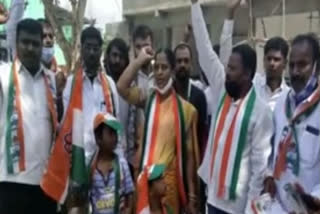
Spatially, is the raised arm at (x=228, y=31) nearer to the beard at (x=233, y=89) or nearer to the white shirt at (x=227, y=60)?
the white shirt at (x=227, y=60)

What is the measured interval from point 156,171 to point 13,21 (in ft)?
5.31

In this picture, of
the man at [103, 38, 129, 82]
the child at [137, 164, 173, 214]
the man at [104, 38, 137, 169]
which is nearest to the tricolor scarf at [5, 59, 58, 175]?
the child at [137, 164, 173, 214]

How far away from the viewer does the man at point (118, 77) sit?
5895 millimetres

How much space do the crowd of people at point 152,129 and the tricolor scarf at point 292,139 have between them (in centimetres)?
1

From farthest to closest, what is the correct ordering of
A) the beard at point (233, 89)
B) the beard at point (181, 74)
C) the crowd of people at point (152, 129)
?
the beard at point (181, 74)
the beard at point (233, 89)
the crowd of people at point (152, 129)

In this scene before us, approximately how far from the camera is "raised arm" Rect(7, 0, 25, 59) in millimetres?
5395

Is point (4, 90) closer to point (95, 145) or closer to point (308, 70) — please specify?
point (95, 145)

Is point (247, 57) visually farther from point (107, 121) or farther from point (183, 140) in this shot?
point (107, 121)

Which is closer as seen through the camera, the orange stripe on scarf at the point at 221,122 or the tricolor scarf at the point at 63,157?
the orange stripe on scarf at the point at 221,122

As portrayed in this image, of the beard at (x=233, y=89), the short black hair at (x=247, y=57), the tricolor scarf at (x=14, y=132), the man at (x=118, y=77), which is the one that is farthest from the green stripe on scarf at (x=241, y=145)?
the tricolor scarf at (x=14, y=132)

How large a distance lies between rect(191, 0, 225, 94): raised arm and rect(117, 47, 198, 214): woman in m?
0.39

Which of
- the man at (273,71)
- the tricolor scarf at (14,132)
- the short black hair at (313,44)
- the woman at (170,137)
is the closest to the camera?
the short black hair at (313,44)

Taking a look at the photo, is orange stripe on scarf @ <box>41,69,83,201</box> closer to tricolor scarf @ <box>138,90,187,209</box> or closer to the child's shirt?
the child's shirt

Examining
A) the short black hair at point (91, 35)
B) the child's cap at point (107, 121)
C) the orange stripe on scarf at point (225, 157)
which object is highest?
the short black hair at point (91, 35)
